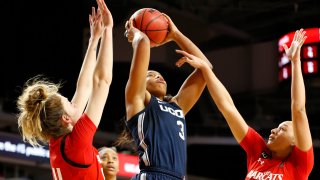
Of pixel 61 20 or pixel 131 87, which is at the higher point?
pixel 61 20

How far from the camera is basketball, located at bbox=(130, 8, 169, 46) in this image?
398 centimetres

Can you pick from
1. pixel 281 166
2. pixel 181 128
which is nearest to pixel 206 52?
pixel 281 166

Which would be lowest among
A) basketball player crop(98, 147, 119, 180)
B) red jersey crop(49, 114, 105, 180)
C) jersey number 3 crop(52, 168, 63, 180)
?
basketball player crop(98, 147, 119, 180)

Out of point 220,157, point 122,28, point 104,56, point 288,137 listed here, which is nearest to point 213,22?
point 122,28

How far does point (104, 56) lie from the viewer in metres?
3.40

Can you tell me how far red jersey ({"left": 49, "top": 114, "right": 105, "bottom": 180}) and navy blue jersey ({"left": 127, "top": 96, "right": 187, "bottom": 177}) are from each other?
1.22ft

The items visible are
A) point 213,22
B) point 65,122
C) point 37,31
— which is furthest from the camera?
point 213,22

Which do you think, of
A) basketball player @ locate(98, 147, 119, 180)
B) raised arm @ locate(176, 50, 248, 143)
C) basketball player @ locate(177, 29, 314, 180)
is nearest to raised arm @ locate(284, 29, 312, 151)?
basketball player @ locate(177, 29, 314, 180)

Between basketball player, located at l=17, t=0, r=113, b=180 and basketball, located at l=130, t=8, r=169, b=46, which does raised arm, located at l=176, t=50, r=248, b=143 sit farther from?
basketball player, located at l=17, t=0, r=113, b=180

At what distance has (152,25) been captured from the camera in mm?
3984

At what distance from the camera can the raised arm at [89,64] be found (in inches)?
145

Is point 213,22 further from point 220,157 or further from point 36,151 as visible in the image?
point 36,151

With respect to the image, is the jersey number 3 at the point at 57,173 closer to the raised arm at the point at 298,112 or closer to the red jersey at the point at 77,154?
the red jersey at the point at 77,154

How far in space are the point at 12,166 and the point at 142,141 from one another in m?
9.26
